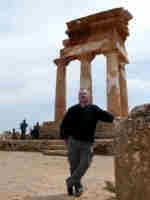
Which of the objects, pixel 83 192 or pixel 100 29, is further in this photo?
pixel 100 29

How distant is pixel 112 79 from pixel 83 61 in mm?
2963

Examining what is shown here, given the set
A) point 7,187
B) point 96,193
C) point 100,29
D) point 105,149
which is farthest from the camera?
point 100,29

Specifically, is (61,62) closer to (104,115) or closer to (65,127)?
(65,127)

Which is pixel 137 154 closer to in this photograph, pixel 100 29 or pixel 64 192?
pixel 64 192

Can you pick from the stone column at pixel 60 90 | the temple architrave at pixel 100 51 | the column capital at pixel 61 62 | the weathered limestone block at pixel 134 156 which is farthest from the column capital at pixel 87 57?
the weathered limestone block at pixel 134 156

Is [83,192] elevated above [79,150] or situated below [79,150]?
below

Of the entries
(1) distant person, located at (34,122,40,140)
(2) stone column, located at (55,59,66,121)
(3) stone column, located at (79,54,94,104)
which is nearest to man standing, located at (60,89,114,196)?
(3) stone column, located at (79,54,94,104)

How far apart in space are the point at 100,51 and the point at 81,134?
1419 cm

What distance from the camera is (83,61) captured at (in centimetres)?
1761

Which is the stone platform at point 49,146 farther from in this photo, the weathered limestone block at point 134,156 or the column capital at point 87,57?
the column capital at point 87,57

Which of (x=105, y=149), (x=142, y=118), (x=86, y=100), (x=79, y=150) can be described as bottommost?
(x=105, y=149)

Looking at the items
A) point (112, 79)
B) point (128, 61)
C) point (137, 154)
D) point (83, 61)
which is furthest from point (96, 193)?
point (128, 61)

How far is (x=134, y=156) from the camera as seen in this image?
2.32 m

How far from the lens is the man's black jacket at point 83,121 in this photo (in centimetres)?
378
